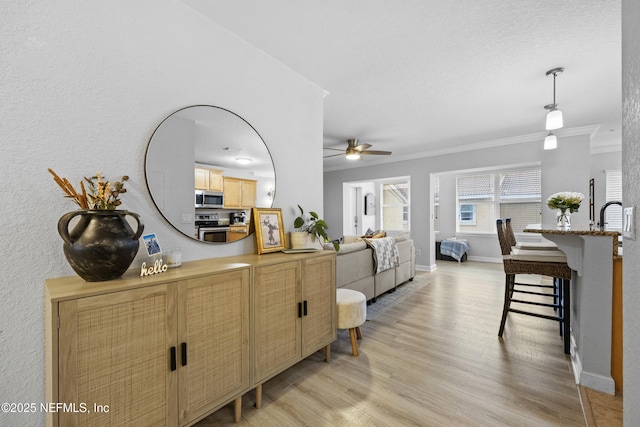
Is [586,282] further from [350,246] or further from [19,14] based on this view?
[19,14]

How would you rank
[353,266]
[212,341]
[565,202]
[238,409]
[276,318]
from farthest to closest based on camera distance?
[353,266]
[565,202]
[276,318]
[238,409]
[212,341]

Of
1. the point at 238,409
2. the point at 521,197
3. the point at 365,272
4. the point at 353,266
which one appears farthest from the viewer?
the point at 521,197

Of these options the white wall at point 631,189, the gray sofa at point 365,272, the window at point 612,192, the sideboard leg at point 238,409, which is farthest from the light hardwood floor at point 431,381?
the window at point 612,192

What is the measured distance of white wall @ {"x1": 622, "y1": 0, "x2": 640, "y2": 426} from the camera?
788 mm

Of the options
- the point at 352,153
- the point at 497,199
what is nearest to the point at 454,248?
the point at 497,199

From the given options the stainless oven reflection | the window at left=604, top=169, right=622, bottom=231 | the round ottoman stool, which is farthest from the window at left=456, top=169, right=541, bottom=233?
the stainless oven reflection

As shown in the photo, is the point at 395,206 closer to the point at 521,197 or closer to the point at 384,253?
the point at 521,197

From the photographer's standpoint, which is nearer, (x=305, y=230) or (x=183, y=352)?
(x=183, y=352)

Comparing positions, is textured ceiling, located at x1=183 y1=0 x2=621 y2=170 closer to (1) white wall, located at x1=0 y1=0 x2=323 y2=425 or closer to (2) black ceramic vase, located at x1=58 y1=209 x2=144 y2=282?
(1) white wall, located at x1=0 y1=0 x2=323 y2=425

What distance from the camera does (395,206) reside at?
773 centimetres

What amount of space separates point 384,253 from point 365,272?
0.49 meters

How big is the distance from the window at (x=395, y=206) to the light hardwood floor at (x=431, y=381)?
15.3 feet

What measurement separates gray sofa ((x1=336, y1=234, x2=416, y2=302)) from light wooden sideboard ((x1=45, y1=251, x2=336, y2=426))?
1.26 metres

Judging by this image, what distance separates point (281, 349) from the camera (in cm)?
178
